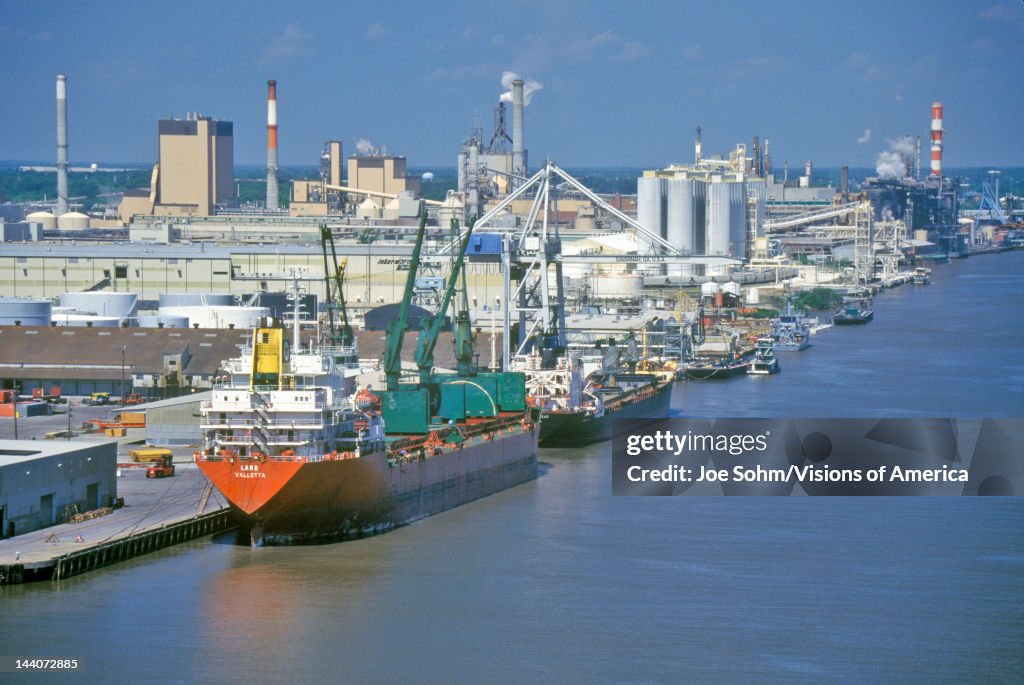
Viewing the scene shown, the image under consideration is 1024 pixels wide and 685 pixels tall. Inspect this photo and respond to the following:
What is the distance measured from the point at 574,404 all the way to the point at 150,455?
193 inches

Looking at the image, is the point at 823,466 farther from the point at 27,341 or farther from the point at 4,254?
the point at 4,254

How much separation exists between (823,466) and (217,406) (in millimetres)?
4581

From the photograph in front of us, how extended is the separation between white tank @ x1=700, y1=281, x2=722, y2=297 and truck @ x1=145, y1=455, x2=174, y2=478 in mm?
22105

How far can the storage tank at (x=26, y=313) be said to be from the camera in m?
21.2

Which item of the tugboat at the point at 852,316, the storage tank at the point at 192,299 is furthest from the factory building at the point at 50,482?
the tugboat at the point at 852,316

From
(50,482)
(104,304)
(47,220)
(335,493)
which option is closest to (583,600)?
(335,493)

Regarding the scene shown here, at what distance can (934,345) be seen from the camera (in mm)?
26125

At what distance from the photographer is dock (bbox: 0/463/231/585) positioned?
9.95m

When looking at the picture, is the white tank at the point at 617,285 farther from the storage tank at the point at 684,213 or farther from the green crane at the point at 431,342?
the green crane at the point at 431,342

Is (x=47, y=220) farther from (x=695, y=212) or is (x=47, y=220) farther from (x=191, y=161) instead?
(x=695, y=212)

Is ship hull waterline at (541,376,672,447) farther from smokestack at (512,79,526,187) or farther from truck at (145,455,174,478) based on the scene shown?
smokestack at (512,79,526,187)

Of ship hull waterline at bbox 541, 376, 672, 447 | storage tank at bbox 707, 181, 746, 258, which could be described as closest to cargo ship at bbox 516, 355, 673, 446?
ship hull waterline at bbox 541, 376, 672, 447

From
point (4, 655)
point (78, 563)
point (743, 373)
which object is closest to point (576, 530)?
point (78, 563)

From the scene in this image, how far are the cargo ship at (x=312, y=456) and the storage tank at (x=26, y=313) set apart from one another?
877 centimetres
